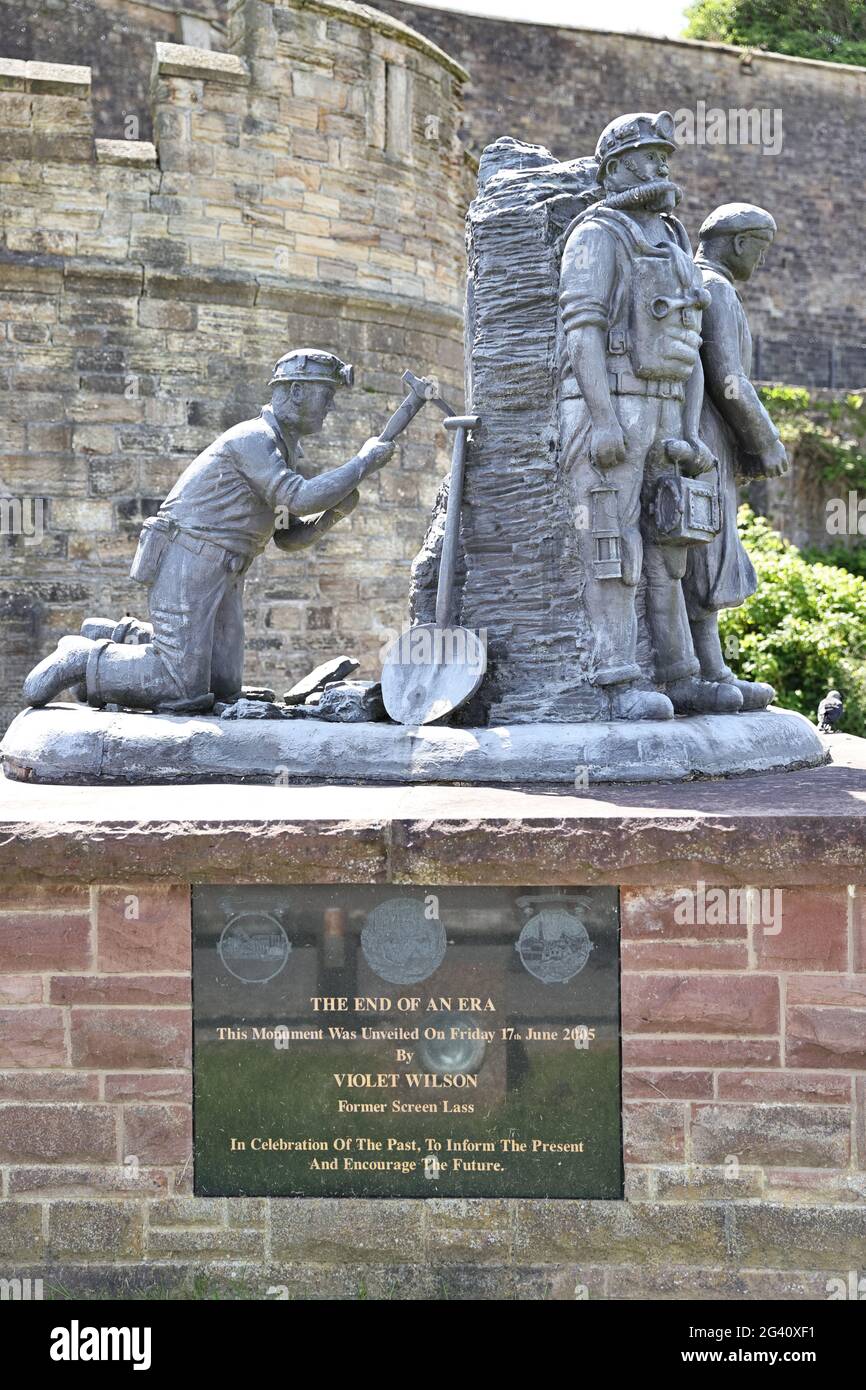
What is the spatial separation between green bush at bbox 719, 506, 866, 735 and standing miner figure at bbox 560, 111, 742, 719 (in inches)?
222

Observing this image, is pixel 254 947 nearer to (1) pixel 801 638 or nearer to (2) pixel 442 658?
(2) pixel 442 658

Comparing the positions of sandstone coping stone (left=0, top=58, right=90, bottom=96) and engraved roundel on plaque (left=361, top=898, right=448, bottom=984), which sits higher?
sandstone coping stone (left=0, top=58, right=90, bottom=96)

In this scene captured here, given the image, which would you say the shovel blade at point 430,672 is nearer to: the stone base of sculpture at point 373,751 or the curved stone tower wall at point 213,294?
the stone base of sculpture at point 373,751

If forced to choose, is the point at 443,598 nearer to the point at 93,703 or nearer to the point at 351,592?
the point at 93,703

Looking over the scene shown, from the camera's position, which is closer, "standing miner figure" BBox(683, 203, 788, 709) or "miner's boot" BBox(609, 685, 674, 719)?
"miner's boot" BBox(609, 685, 674, 719)

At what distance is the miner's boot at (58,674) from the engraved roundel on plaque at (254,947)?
1615 mm

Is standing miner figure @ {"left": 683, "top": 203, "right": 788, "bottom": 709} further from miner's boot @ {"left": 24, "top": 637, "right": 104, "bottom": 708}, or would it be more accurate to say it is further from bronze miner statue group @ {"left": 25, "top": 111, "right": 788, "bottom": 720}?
miner's boot @ {"left": 24, "top": 637, "right": 104, "bottom": 708}

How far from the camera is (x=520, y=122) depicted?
24.3 meters

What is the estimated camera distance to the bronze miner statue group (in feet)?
16.2

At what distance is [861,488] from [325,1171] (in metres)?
17.7

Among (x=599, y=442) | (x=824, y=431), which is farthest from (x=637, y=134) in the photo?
(x=824, y=431)

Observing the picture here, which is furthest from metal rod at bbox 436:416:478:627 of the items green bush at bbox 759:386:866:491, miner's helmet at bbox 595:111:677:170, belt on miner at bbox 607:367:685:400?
green bush at bbox 759:386:866:491

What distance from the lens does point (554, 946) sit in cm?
390

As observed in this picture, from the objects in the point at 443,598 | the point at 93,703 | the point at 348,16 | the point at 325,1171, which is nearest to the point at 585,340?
the point at 443,598
